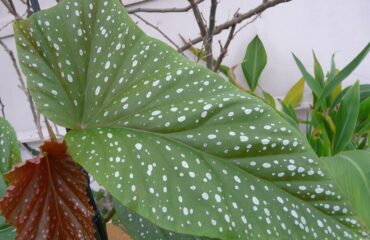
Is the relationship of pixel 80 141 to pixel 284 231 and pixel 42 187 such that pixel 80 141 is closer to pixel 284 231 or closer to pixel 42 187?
pixel 42 187

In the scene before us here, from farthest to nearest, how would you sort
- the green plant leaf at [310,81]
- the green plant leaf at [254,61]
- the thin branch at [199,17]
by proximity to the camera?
the green plant leaf at [254,61]
the green plant leaf at [310,81]
the thin branch at [199,17]

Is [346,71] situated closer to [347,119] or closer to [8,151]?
[347,119]

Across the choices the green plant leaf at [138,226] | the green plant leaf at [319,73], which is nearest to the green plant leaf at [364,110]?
the green plant leaf at [319,73]

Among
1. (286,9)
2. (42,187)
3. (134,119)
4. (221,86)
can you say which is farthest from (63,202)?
(286,9)

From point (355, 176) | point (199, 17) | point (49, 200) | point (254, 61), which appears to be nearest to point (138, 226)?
point (49, 200)

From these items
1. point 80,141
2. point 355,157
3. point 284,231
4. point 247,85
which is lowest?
point 355,157

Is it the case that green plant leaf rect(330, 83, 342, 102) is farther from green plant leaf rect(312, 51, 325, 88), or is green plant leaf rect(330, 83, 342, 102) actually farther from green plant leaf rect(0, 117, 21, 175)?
green plant leaf rect(0, 117, 21, 175)

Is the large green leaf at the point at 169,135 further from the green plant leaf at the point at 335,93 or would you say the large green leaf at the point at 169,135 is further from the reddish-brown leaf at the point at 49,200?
the green plant leaf at the point at 335,93
